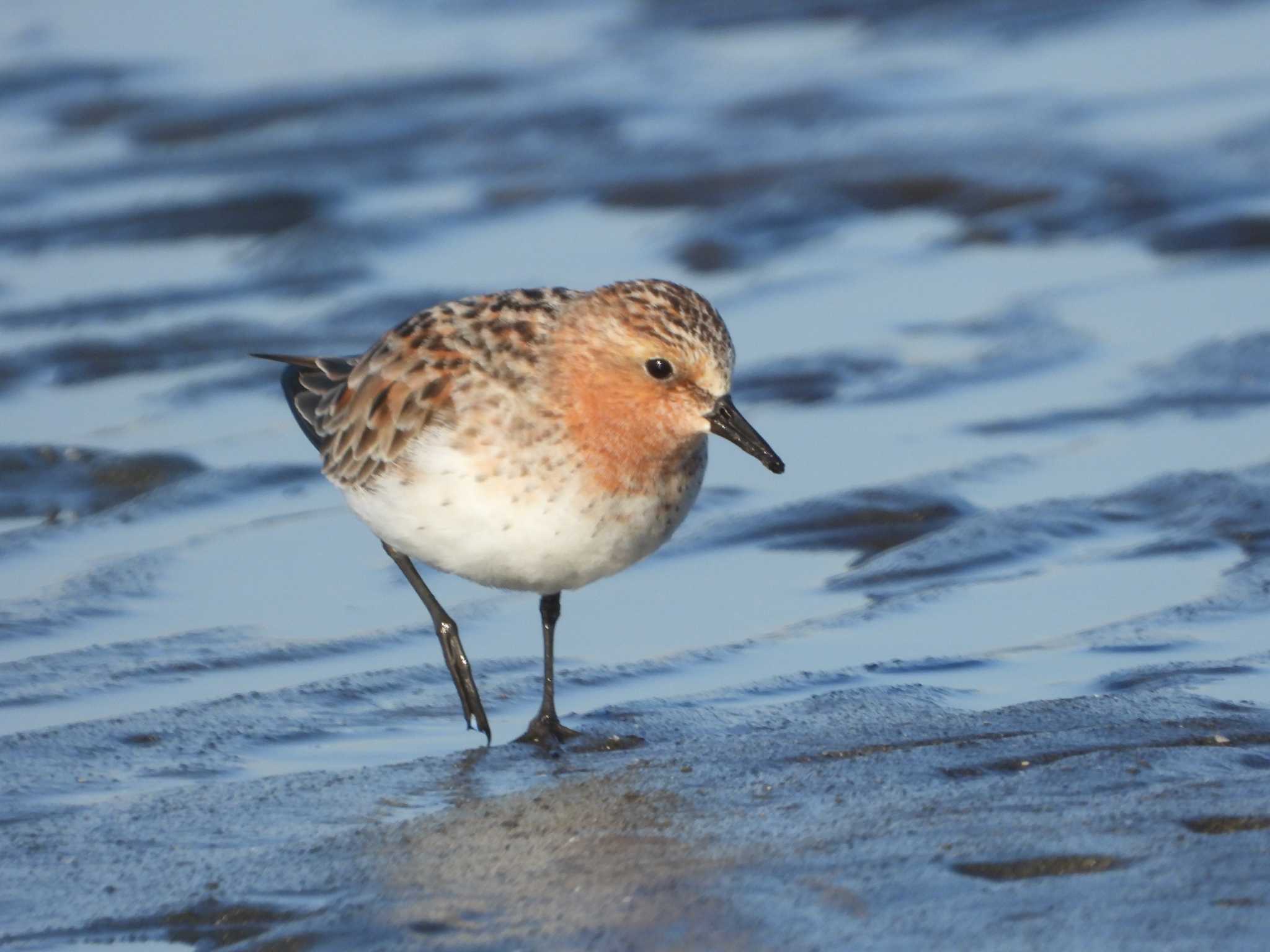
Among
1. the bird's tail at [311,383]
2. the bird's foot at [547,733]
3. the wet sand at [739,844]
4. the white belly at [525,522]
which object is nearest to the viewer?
the wet sand at [739,844]

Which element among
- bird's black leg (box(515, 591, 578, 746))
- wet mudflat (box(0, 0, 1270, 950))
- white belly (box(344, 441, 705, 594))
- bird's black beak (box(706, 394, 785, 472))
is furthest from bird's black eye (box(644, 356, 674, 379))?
wet mudflat (box(0, 0, 1270, 950))

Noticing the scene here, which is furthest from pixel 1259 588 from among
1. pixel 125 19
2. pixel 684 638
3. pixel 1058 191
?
pixel 125 19

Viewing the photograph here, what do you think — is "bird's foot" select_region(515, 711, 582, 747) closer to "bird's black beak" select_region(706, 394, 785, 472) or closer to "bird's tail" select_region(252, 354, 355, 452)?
"bird's black beak" select_region(706, 394, 785, 472)

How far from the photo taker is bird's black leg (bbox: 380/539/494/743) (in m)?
6.07

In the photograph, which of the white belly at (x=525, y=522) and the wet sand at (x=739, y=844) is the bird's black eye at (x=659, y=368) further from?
the wet sand at (x=739, y=844)

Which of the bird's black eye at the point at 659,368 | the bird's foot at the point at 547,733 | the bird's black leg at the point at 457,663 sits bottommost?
the bird's foot at the point at 547,733

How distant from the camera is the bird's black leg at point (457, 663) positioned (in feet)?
19.9

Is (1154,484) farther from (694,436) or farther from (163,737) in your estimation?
(163,737)

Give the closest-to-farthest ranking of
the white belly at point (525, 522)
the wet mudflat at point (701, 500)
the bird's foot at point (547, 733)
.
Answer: the wet mudflat at point (701, 500) → the white belly at point (525, 522) → the bird's foot at point (547, 733)


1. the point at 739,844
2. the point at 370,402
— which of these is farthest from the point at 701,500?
the point at 739,844

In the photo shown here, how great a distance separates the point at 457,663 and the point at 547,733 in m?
0.41

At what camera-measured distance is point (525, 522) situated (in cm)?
573

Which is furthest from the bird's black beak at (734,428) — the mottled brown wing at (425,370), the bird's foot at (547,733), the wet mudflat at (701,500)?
the bird's foot at (547,733)

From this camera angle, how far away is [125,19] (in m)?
14.7
